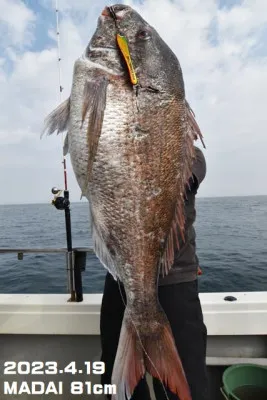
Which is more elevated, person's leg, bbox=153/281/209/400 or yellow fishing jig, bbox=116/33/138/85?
yellow fishing jig, bbox=116/33/138/85

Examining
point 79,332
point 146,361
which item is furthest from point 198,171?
point 79,332

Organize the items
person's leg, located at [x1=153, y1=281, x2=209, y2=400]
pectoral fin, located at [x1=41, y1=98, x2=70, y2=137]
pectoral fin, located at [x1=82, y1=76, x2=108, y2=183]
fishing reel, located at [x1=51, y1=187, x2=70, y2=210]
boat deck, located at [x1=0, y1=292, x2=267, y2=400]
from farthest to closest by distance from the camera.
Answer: fishing reel, located at [x1=51, y1=187, x2=70, y2=210] → boat deck, located at [x1=0, y1=292, x2=267, y2=400] → person's leg, located at [x1=153, y1=281, x2=209, y2=400] → pectoral fin, located at [x1=41, y1=98, x2=70, y2=137] → pectoral fin, located at [x1=82, y1=76, x2=108, y2=183]

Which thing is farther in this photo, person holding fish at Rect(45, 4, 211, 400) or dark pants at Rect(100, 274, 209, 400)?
dark pants at Rect(100, 274, 209, 400)

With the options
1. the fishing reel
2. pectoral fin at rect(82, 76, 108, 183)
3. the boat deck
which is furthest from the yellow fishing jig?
the boat deck

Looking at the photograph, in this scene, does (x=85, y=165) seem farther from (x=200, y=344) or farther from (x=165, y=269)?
(x=200, y=344)

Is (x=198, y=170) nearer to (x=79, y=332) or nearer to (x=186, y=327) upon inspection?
(x=186, y=327)

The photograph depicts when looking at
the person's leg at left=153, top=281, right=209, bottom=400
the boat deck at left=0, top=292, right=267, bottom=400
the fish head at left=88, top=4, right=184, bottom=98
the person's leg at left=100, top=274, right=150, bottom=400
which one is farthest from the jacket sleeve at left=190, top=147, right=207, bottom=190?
the boat deck at left=0, top=292, right=267, bottom=400

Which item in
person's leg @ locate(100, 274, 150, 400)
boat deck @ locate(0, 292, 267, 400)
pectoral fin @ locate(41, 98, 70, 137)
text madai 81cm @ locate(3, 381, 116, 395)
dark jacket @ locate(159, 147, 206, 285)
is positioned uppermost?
pectoral fin @ locate(41, 98, 70, 137)

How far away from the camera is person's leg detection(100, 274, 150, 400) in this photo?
2.11 m

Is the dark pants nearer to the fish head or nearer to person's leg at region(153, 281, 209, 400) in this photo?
person's leg at region(153, 281, 209, 400)

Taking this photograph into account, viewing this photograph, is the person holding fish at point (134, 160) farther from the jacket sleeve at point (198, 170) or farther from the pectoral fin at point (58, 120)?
the jacket sleeve at point (198, 170)

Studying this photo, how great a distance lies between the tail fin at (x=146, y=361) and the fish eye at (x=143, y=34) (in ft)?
4.55

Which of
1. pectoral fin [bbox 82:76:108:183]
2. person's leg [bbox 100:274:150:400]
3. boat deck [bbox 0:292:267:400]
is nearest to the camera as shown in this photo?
pectoral fin [bbox 82:76:108:183]

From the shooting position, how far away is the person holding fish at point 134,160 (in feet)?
4.90
